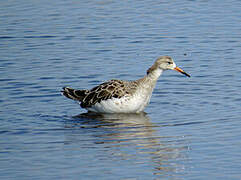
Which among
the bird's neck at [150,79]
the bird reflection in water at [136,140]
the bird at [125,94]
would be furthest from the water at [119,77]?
the bird's neck at [150,79]

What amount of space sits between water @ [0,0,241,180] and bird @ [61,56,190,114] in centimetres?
25

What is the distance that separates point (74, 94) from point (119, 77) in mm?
2158

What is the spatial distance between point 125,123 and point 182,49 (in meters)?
6.34

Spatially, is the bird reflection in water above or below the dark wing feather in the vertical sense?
below

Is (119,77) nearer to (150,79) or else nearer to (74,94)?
(74,94)

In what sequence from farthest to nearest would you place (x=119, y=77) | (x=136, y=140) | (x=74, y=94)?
(x=119, y=77), (x=74, y=94), (x=136, y=140)

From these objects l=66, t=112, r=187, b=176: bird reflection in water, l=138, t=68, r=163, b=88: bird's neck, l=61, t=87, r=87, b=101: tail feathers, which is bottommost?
l=66, t=112, r=187, b=176: bird reflection in water

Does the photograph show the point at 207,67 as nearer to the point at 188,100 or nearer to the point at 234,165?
the point at 188,100

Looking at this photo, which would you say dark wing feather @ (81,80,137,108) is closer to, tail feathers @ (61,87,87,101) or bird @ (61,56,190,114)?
bird @ (61,56,190,114)

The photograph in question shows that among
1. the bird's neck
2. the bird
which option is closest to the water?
the bird

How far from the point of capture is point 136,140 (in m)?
12.7

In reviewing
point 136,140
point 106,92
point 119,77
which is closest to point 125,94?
point 106,92

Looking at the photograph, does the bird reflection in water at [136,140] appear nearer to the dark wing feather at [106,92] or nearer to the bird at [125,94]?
the bird at [125,94]

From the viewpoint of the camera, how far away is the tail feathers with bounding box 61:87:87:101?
1563cm
